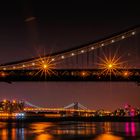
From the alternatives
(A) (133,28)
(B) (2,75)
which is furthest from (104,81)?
(B) (2,75)

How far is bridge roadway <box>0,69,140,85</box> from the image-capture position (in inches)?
3317

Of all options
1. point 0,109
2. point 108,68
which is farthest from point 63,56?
point 0,109

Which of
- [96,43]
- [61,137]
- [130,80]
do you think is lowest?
[61,137]

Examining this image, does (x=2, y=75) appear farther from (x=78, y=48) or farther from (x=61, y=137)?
(x=61, y=137)

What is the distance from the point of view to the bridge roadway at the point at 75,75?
8425 cm

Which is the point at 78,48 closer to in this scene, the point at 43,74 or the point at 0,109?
the point at 43,74

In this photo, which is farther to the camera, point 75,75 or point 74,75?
point 74,75

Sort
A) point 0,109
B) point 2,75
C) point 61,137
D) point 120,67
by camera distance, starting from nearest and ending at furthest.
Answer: point 61,137 → point 120,67 → point 2,75 → point 0,109

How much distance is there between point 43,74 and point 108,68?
A: 370 inches

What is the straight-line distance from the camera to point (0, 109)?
7712 inches

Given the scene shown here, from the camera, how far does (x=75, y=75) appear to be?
86.8m

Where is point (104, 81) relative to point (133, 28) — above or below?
below

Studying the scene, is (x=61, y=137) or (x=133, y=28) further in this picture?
(x=133, y=28)

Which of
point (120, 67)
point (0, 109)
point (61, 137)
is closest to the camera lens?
point (61, 137)
